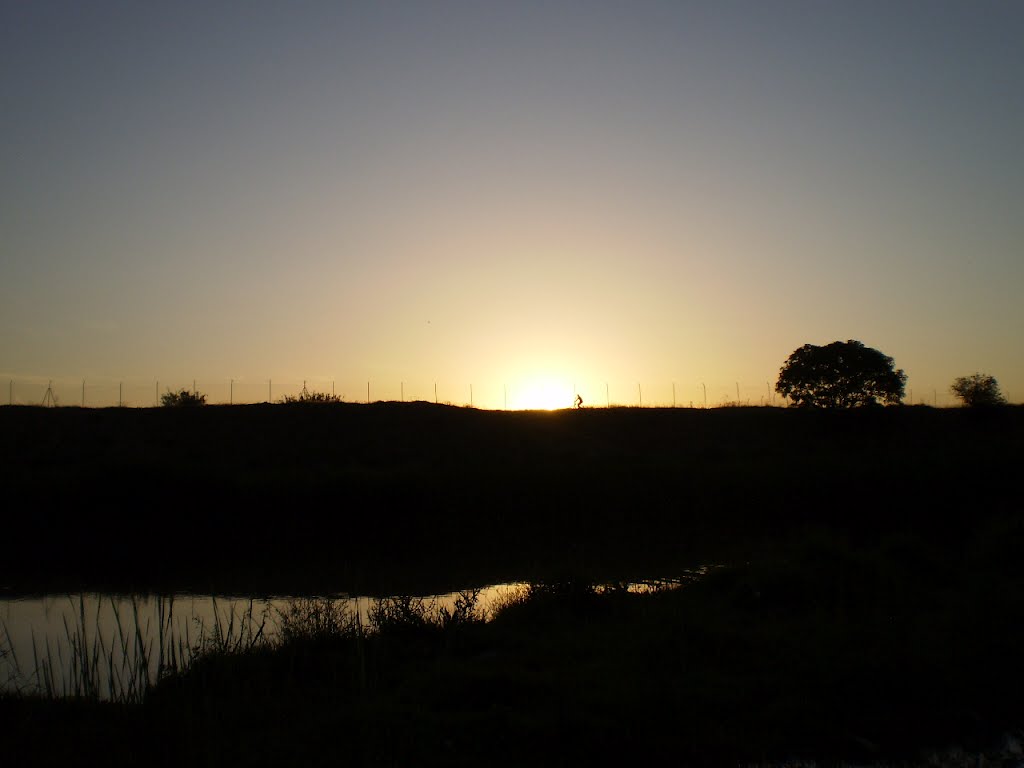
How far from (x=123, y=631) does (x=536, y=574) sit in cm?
636

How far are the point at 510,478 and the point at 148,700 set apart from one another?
19.1m

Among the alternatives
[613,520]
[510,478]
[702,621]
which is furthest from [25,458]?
[702,621]

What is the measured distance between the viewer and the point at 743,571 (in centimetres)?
1270

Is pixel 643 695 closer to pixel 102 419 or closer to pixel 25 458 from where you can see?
pixel 25 458

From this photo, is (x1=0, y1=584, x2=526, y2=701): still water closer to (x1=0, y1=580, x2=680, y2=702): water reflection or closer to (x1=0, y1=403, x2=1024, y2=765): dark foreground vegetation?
(x1=0, y1=580, x2=680, y2=702): water reflection

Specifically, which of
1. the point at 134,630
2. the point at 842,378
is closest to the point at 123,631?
the point at 134,630

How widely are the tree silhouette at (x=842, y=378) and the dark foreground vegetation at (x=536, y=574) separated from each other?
33.8 feet

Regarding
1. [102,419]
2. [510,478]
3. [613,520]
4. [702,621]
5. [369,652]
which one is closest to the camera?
[369,652]

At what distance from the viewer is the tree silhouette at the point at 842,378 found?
50.7m

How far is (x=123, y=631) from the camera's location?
1195cm

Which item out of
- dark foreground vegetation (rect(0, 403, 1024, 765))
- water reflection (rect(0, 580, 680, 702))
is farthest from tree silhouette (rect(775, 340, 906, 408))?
water reflection (rect(0, 580, 680, 702))

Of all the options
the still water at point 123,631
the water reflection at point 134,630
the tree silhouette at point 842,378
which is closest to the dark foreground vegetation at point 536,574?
the water reflection at point 134,630

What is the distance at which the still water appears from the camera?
8695 mm

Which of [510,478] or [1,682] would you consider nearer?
[1,682]
